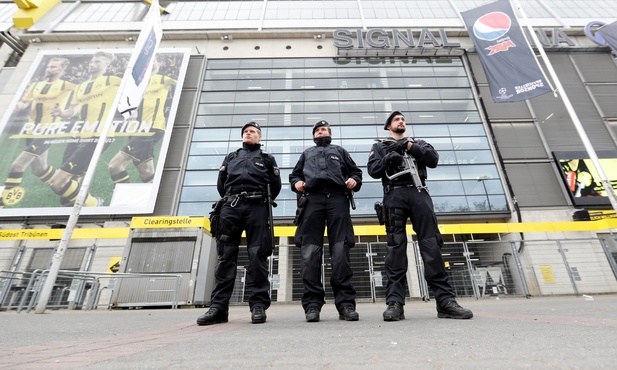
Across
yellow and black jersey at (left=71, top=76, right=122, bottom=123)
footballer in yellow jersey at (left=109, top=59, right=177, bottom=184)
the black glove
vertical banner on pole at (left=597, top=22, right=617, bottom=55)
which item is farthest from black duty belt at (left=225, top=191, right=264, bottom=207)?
yellow and black jersey at (left=71, top=76, right=122, bottom=123)

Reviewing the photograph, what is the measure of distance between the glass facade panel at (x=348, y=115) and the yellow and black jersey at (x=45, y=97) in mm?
6600

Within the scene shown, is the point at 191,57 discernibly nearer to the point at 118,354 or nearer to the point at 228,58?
the point at 228,58

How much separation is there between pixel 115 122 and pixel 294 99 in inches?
339

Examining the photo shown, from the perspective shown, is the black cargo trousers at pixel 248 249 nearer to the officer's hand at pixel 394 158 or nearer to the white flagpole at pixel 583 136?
the officer's hand at pixel 394 158

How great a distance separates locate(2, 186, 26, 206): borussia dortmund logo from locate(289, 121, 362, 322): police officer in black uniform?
14.5 m

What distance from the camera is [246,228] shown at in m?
2.80

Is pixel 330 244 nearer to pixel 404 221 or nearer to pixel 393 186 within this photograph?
pixel 404 221

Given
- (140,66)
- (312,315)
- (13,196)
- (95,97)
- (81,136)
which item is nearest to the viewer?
(312,315)

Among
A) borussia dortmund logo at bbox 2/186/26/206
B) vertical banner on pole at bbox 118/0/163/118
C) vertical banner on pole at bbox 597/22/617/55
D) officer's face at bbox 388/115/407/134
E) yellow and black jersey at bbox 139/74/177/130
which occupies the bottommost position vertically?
officer's face at bbox 388/115/407/134

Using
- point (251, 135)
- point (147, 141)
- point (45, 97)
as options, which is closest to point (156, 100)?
point (147, 141)

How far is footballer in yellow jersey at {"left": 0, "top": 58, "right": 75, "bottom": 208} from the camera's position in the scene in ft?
39.9

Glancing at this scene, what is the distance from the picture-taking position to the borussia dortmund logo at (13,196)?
38.8 feet

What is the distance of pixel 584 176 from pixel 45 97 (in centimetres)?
2520

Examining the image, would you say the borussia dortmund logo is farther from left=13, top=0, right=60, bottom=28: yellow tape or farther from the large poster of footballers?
left=13, top=0, right=60, bottom=28: yellow tape
